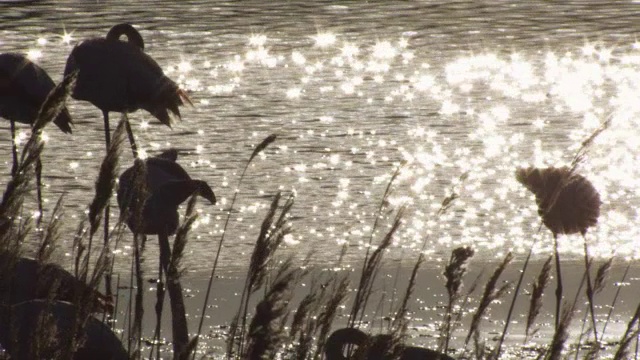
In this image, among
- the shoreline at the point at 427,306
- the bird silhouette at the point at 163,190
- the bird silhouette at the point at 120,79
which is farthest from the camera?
the shoreline at the point at 427,306

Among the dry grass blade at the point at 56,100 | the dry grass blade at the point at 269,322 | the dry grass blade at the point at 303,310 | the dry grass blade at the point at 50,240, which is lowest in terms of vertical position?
the dry grass blade at the point at 303,310

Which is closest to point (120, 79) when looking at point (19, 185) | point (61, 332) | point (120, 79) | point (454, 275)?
point (120, 79)

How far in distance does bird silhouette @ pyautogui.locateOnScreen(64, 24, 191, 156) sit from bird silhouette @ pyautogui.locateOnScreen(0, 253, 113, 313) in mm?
1522

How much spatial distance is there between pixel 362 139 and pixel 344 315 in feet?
11.0

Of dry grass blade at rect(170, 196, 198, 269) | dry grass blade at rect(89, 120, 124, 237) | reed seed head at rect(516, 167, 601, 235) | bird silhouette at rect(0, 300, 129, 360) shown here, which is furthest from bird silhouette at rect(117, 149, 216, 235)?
dry grass blade at rect(89, 120, 124, 237)

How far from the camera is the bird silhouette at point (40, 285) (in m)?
2.18

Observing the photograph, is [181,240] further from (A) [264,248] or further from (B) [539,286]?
(B) [539,286]

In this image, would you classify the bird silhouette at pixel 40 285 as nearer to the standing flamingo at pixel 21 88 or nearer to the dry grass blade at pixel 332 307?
the dry grass blade at pixel 332 307

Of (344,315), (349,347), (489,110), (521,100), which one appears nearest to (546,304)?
(344,315)

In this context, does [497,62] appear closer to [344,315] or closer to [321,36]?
[321,36]

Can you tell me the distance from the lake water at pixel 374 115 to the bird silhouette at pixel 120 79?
102 cm

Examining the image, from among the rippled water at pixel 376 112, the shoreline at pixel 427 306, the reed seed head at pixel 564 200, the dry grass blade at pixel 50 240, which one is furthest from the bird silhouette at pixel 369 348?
the shoreline at pixel 427 306

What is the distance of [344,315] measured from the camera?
588cm

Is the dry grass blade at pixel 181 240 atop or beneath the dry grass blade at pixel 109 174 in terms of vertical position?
beneath
